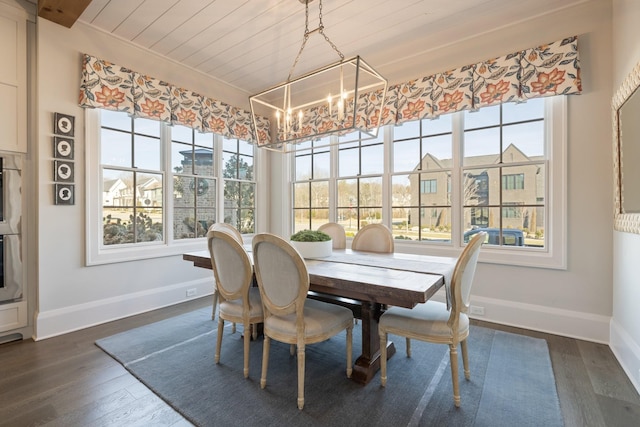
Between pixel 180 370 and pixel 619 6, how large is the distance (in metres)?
4.28

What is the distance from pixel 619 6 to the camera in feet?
7.49

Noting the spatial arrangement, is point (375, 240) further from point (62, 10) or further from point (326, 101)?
point (62, 10)

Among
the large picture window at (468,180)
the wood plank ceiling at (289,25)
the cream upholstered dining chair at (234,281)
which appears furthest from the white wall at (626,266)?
the cream upholstered dining chair at (234,281)

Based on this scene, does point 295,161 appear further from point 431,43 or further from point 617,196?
point 617,196

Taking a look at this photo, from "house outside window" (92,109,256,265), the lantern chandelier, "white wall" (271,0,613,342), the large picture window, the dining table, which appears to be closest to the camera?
the dining table

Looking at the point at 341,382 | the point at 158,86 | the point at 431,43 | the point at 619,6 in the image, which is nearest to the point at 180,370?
the point at 341,382

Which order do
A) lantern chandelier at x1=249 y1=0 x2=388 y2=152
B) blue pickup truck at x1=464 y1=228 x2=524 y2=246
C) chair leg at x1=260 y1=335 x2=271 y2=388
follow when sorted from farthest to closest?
lantern chandelier at x1=249 y1=0 x2=388 y2=152 < blue pickup truck at x1=464 y1=228 x2=524 y2=246 < chair leg at x1=260 y1=335 x2=271 y2=388

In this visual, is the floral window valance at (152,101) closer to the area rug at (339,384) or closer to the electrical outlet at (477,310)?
the area rug at (339,384)

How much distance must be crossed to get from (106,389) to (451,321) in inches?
86.5

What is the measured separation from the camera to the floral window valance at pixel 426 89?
2598mm

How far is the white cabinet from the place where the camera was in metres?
2.52

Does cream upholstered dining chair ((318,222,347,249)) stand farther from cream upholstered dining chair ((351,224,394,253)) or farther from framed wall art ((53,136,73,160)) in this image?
framed wall art ((53,136,73,160))

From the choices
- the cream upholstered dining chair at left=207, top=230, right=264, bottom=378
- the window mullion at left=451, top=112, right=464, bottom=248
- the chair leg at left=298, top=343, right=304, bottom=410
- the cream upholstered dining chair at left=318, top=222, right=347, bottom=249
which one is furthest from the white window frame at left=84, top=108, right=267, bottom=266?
the window mullion at left=451, top=112, right=464, bottom=248

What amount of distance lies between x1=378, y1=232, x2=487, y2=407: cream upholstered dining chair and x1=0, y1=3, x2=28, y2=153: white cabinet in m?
3.43
